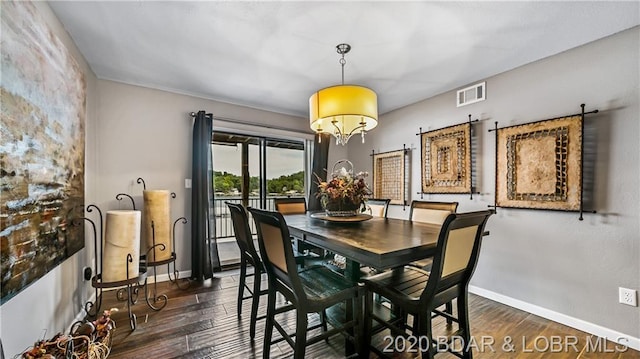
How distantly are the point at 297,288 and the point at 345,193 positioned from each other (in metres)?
0.98

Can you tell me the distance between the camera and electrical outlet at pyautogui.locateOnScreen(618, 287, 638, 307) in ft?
6.30

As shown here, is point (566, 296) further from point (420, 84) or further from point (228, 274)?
point (228, 274)

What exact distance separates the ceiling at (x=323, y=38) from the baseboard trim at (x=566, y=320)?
2.18m

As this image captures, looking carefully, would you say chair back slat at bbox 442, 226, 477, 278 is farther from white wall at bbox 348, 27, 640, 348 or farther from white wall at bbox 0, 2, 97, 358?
white wall at bbox 0, 2, 97, 358

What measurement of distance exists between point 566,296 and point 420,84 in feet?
7.98

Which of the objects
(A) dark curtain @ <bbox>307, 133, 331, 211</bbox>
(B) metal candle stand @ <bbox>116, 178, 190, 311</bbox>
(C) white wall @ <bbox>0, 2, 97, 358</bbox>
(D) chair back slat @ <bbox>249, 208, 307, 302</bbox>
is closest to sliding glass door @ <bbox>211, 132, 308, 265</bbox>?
(A) dark curtain @ <bbox>307, 133, 331, 211</bbox>

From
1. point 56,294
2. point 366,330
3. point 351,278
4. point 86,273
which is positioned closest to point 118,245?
point 56,294

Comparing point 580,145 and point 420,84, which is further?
point 420,84

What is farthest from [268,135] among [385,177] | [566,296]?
[566,296]

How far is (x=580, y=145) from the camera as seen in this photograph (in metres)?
2.14

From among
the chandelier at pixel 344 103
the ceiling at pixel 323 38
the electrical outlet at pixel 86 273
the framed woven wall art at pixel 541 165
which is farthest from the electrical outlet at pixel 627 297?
the electrical outlet at pixel 86 273

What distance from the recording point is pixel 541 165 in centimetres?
237

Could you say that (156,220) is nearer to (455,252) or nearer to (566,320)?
(455,252)

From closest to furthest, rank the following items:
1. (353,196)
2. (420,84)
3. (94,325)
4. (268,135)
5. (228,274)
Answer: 1. (94,325)
2. (353,196)
3. (420,84)
4. (228,274)
5. (268,135)
